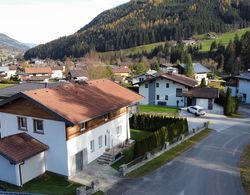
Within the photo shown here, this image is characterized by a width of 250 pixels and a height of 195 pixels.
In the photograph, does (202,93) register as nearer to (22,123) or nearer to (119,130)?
(119,130)

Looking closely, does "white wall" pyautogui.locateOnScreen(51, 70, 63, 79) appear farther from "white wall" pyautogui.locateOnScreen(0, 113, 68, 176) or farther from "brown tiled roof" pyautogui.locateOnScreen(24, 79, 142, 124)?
"white wall" pyautogui.locateOnScreen(0, 113, 68, 176)

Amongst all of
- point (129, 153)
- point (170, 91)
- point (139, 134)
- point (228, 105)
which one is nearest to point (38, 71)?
point (170, 91)

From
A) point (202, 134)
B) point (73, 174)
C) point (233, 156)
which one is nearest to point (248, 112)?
point (202, 134)

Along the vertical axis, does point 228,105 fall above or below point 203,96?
below

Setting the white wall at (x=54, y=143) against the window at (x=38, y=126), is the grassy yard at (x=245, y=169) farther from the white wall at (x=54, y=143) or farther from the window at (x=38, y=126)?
the window at (x=38, y=126)

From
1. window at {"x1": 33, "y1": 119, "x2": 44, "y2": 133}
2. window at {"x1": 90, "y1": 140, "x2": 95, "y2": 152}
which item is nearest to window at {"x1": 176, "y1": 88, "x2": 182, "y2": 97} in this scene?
window at {"x1": 90, "y1": 140, "x2": 95, "y2": 152}

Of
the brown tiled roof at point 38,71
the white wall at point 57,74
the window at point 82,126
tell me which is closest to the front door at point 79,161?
the window at point 82,126
